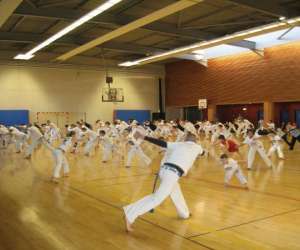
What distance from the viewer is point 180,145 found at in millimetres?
5375

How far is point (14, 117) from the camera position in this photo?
2805 cm

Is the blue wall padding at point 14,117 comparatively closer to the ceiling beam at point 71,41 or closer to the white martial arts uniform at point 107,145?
the ceiling beam at point 71,41

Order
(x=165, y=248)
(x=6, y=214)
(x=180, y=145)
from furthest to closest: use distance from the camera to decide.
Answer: (x=6, y=214) < (x=180, y=145) < (x=165, y=248)

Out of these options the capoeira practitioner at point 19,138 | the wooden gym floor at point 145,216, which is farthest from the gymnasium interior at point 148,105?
the capoeira practitioner at point 19,138

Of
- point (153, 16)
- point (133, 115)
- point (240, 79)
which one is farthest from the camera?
point (133, 115)

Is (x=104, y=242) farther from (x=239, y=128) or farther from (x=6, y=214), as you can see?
(x=239, y=128)

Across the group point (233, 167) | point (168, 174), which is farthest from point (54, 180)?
point (168, 174)

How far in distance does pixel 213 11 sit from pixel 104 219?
48.9 ft

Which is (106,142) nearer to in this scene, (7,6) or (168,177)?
(7,6)

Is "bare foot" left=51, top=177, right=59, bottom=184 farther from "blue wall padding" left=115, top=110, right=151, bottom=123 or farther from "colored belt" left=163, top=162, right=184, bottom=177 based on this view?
"blue wall padding" left=115, top=110, right=151, bottom=123

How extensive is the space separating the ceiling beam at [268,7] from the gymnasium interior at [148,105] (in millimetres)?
67

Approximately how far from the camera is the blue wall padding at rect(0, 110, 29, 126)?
27609mm

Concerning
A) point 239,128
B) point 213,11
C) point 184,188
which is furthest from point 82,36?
point 184,188

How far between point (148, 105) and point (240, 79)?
10.4 m
